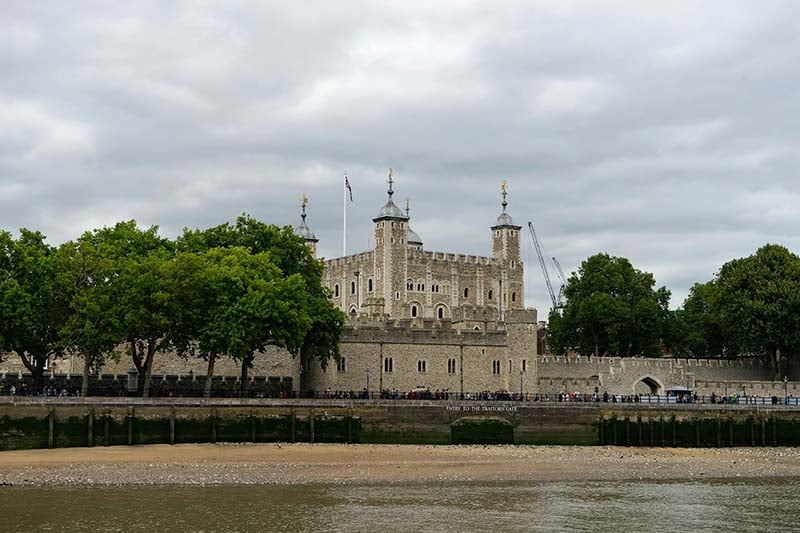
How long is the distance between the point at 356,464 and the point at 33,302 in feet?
58.4

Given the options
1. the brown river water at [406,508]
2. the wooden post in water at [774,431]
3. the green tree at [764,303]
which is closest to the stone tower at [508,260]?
the green tree at [764,303]

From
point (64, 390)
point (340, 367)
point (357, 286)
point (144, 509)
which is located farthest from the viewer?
point (357, 286)

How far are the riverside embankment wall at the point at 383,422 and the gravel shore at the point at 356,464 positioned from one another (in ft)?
3.78

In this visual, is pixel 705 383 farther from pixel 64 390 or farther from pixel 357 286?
pixel 64 390

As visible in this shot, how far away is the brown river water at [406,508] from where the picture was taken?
114ft

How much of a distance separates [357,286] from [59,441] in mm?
51973

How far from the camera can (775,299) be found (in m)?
82.0

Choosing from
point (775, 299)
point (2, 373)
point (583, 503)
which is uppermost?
point (775, 299)

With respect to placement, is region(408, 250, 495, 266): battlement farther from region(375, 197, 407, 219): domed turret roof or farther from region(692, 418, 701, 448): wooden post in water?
region(692, 418, 701, 448): wooden post in water

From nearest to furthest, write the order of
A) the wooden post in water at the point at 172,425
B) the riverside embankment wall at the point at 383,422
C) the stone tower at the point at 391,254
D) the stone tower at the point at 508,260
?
the riverside embankment wall at the point at 383,422 → the wooden post in water at the point at 172,425 → the stone tower at the point at 391,254 → the stone tower at the point at 508,260

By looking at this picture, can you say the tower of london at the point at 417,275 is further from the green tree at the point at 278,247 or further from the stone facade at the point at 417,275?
the green tree at the point at 278,247

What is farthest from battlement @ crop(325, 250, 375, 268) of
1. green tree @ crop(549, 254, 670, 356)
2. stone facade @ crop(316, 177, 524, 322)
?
green tree @ crop(549, 254, 670, 356)

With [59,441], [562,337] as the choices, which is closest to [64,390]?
[59,441]

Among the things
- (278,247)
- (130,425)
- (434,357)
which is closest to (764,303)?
(434,357)
